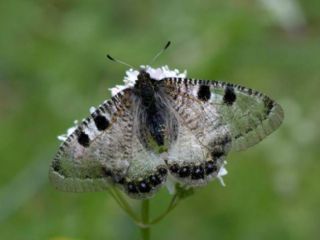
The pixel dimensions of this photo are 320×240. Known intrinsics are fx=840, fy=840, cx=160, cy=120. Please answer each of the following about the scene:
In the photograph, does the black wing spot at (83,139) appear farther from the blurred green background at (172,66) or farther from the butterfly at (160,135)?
the blurred green background at (172,66)

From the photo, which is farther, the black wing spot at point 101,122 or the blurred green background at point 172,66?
the blurred green background at point 172,66

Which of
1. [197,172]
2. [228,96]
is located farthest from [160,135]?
[228,96]

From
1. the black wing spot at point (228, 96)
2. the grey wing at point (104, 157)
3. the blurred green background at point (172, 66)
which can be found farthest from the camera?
the blurred green background at point (172, 66)

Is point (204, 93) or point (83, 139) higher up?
point (204, 93)

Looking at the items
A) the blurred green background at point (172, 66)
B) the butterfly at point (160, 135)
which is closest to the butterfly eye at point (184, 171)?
the butterfly at point (160, 135)

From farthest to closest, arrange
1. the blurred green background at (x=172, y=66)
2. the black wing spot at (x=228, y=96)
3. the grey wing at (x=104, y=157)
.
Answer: the blurred green background at (x=172, y=66) → the black wing spot at (x=228, y=96) → the grey wing at (x=104, y=157)

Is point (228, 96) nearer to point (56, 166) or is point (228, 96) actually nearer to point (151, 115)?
point (151, 115)

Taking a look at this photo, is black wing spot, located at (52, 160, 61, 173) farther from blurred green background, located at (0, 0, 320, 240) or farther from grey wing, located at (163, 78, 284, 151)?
blurred green background, located at (0, 0, 320, 240)
